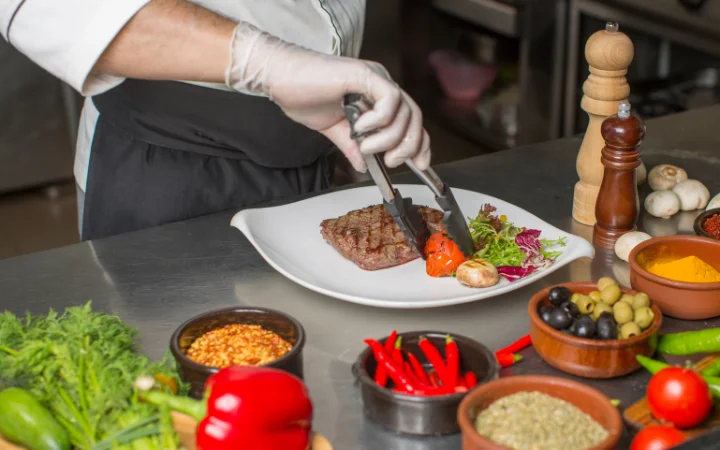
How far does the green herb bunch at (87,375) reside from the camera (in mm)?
978

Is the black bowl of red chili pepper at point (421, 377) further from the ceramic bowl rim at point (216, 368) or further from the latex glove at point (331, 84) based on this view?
the latex glove at point (331, 84)

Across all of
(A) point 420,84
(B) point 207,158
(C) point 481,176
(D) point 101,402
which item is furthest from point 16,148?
(D) point 101,402

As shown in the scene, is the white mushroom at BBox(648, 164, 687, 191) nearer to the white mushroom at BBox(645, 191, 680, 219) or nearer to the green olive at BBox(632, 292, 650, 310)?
the white mushroom at BBox(645, 191, 680, 219)

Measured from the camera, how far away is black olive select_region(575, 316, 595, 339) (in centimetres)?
116

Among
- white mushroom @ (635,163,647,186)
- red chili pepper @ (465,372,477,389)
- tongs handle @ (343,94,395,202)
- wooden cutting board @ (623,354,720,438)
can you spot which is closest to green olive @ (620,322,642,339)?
wooden cutting board @ (623,354,720,438)

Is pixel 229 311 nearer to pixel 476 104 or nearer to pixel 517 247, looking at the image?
pixel 517 247

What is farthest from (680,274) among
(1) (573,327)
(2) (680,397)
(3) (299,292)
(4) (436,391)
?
(3) (299,292)

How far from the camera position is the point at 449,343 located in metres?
1.14

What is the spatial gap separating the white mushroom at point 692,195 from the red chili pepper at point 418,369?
781mm

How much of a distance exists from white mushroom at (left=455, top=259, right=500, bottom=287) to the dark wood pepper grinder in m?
0.27

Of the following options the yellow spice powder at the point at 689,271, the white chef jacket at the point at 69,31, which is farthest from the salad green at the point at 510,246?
the white chef jacket at the point at 69,31

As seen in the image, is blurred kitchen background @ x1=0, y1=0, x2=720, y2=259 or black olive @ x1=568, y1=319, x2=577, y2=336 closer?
black olive @ x1=568, y1=319, x2=577, y2=336

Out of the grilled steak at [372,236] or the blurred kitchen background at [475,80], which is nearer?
the grilled steak at [372,236]

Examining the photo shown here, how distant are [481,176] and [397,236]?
16.2 inches
